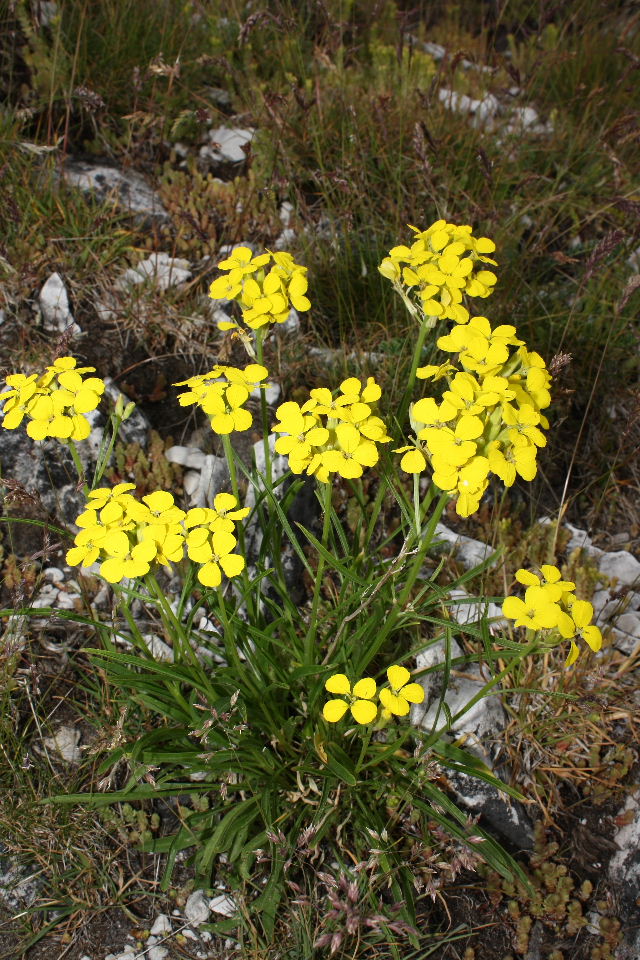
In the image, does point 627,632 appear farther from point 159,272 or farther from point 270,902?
point 159,272

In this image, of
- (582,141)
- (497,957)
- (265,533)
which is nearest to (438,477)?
(265,533)

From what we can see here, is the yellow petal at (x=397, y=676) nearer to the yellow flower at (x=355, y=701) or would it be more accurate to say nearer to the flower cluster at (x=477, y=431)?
the yellow flower at (x=355, y=701)

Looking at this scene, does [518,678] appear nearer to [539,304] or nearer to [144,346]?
[539,304]

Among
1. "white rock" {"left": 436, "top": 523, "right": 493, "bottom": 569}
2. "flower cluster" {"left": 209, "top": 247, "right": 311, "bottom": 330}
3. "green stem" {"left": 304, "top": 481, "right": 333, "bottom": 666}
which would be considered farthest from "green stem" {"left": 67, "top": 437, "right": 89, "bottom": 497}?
"white rock" {"left": 436, "top": 523, "right": 493, "bottom": 569}

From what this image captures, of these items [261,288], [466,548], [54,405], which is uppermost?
[261,288]

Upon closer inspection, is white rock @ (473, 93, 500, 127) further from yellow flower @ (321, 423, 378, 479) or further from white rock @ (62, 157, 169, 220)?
yellow flower @ (321, 423, 378, 479)

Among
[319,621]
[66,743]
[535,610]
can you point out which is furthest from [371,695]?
[66,743]
